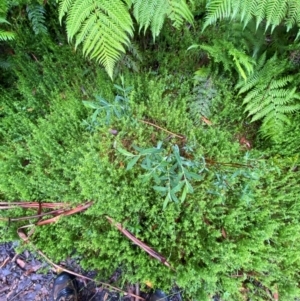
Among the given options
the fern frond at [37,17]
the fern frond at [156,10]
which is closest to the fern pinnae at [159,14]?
the fern frond at [156,10]

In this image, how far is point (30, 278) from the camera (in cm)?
211

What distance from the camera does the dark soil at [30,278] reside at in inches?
79.9

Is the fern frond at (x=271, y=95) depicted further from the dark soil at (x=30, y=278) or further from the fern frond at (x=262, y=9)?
the dark soil at (x=30, y=278)

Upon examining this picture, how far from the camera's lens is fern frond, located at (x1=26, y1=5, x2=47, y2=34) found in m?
2.18

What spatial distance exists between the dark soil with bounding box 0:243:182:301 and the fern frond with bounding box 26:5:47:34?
1538 mm

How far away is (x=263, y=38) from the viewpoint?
6.64 feet

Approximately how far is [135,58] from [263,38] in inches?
34.3

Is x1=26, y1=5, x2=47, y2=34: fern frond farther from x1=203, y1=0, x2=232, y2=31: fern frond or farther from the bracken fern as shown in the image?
x1=203, y1=0, x2=232, y2=31: fern frond

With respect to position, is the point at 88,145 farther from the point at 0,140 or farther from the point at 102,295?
the point at 102,295

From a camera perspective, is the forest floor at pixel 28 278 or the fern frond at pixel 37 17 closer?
the forest floor at pixel 28 278

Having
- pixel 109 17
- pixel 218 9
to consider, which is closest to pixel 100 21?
pixel 109 17

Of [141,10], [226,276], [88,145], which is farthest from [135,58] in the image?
[226,276]

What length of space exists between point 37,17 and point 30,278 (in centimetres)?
183

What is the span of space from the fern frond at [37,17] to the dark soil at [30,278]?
60.5 inches
